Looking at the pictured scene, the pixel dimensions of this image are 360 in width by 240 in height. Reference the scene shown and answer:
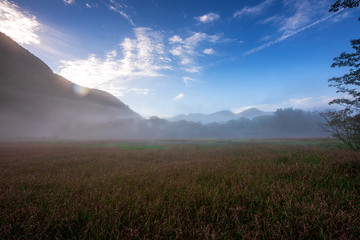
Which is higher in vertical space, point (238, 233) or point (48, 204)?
point (238, 233)

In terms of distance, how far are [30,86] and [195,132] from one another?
134415 mm

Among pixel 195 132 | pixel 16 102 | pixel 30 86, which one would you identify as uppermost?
pixel 30 86

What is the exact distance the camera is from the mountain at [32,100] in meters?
78.3

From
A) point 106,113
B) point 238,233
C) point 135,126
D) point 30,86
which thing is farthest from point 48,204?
point 106,113

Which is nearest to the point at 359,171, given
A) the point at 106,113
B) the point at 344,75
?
the point at 344,75

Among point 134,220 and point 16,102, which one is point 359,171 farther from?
point 16,102

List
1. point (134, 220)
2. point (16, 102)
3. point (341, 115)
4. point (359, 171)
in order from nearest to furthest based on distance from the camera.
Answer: point (134, 220), point (359, 171), point (341, 115), point (16, 102)

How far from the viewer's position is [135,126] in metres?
117

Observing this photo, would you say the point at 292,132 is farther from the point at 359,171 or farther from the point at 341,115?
the point at 359,171

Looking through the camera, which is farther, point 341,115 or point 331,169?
point 341,115

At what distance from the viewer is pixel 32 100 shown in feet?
316

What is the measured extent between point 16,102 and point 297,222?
143 m

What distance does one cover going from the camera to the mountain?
78.3m

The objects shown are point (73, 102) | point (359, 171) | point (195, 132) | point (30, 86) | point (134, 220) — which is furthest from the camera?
point (73, 102)
